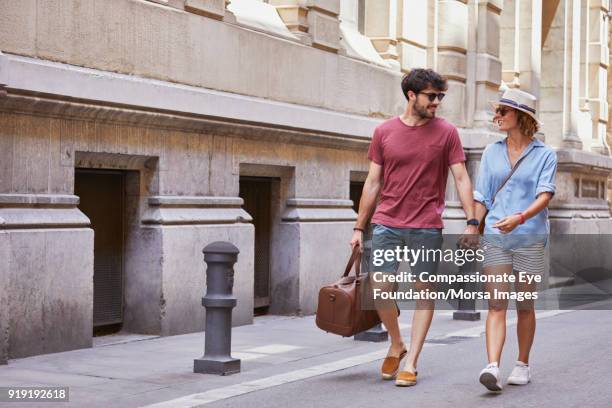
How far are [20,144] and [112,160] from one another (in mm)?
1390

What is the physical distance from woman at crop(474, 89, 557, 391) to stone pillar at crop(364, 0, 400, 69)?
8.07m

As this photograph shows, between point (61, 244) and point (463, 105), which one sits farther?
point (463, 105)

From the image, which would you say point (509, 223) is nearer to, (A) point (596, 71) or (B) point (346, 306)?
(B) point (346, 306)

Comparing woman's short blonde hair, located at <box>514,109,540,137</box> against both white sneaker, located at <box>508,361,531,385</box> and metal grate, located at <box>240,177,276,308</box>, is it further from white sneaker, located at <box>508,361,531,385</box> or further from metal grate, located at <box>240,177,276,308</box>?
metal grate, located at <box>240,177,276,308</box>

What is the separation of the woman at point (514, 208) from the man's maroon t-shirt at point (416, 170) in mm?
281

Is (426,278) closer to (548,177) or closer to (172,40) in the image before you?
(548,177)

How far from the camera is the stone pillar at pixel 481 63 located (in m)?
17.8

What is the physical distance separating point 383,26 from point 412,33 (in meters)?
0.68

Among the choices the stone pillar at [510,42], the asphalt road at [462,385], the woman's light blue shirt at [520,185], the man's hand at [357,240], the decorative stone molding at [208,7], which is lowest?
the asphalt road at [462,385]

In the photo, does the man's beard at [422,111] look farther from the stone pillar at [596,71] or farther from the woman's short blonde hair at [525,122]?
the stone pillar at [596,71]

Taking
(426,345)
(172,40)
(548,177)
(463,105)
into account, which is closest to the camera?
(548,177)

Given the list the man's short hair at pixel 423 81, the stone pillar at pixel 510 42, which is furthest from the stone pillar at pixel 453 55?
the man's short hair at pixel 423 81

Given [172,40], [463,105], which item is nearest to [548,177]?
[172,40]

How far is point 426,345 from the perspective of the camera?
1020 centimetres
